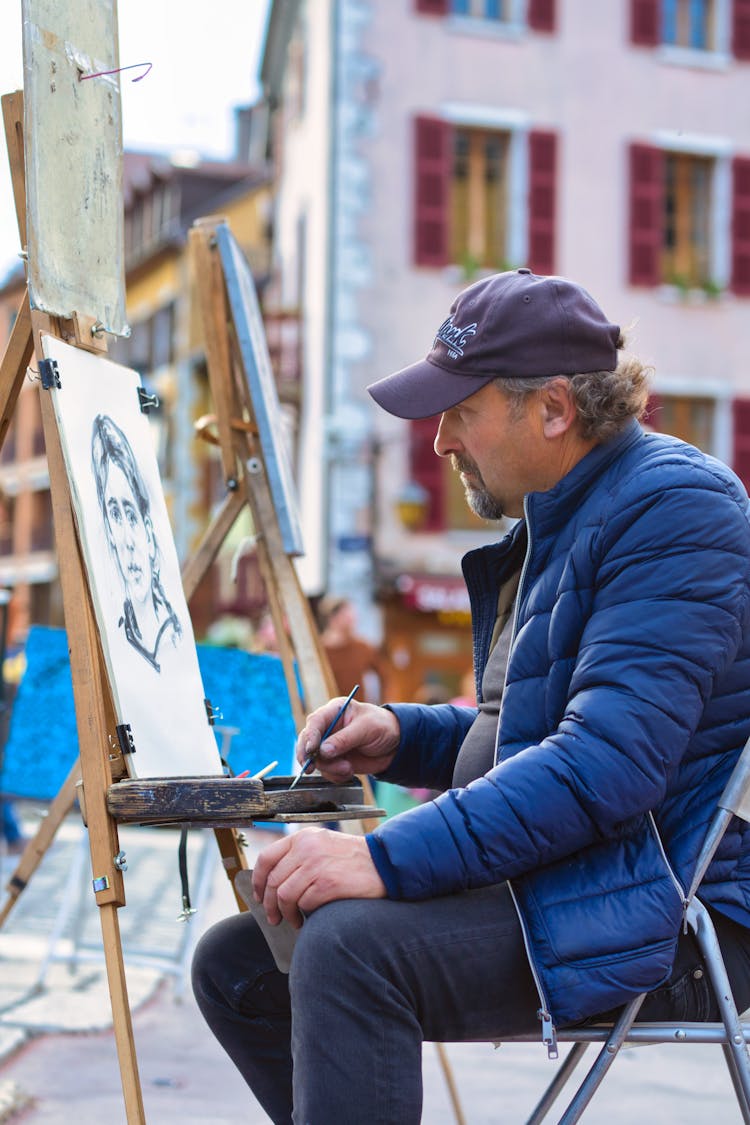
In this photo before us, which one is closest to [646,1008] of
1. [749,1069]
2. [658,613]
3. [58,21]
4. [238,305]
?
[749,1069]

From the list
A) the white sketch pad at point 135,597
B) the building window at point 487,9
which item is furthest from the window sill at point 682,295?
the white sketch pad at point 135,597

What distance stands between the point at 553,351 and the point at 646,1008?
958 millimetres

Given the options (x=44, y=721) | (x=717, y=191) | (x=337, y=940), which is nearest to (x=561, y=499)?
(x=337, y=940)

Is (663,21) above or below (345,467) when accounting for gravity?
A: above

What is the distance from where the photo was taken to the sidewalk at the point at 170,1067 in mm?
3979

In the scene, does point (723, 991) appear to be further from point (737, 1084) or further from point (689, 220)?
point (689, 220)

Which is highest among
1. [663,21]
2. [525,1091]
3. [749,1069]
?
[663,21]

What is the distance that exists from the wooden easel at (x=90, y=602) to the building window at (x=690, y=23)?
16178 mm

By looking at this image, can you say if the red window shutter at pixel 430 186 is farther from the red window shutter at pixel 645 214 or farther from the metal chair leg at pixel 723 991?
the metal chair leg at pixel 723 991

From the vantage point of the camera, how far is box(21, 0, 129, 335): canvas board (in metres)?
2.80

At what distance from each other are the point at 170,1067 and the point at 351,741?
2.09 m

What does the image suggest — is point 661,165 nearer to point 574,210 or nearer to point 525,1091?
point 574,210

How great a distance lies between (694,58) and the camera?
18.8m

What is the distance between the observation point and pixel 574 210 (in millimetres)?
18219
